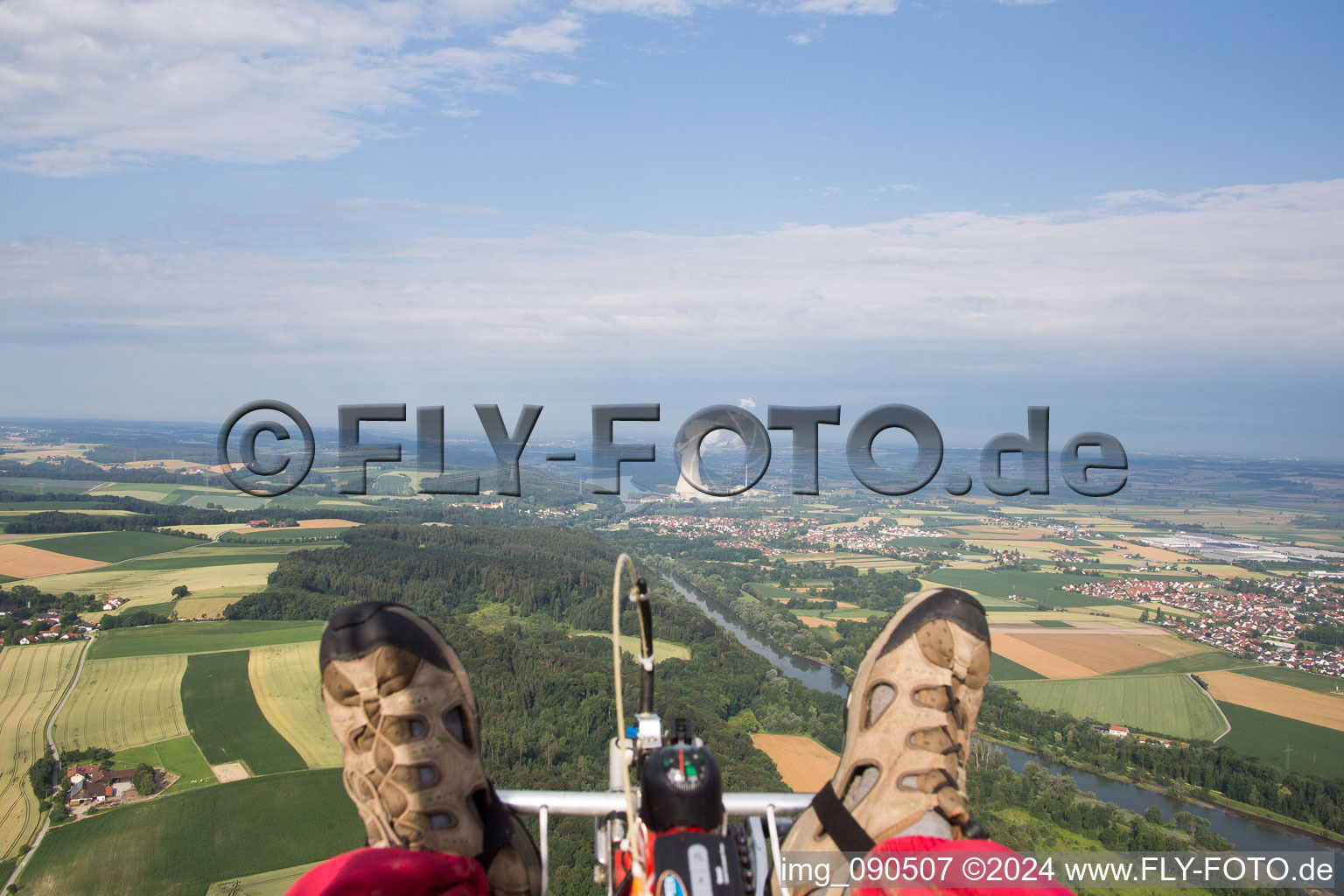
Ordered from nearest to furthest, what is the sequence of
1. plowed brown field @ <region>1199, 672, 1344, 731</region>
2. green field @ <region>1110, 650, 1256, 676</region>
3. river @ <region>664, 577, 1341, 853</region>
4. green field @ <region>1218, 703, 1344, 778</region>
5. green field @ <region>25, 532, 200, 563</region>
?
1. river @ <region>664, 577, 1341, 853</region>
2. green field @ <region>1218, 703, 1344, 778</region>
3. plowed brown field @ <region>1199, 672, 1344, 731</region>
4. green field @ <region>1110, 650, 1256, 676</region>
5. green field @ <region>25, 532, 200, 563</region>

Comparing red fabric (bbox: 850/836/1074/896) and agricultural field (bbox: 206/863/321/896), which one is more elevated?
red fabric (bbox: 850/836/1074/896)

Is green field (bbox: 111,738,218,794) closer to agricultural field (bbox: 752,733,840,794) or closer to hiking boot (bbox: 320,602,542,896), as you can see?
agricultural field (bbox: 752,733,840,794)

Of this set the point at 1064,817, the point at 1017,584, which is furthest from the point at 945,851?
the point at 1017,584

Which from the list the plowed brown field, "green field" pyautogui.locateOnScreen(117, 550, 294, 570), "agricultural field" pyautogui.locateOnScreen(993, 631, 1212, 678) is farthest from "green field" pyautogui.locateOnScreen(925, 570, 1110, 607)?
"green field" pyautogui.locateOnScreen(117, 550, 294, 570)

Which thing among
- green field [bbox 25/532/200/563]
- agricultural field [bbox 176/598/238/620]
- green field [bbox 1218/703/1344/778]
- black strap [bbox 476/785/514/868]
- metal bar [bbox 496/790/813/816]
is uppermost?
metal bar [bbox 496/790/813/816]

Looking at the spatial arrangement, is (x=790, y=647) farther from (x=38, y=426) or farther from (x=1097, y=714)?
(x=38, y=426)

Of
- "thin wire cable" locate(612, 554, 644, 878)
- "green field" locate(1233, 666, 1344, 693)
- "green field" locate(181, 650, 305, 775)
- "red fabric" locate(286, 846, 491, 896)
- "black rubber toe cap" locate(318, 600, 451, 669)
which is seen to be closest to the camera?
"red fabric" locate(286, 846, 491, 896)

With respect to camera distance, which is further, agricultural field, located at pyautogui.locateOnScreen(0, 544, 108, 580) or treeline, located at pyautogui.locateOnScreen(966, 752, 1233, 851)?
agricultural field, located at pyautogui.locateOnScreen(0, 544, 108, 580)

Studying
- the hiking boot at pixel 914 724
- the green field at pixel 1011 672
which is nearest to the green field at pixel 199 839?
the hiking boot at pixel 914 724
